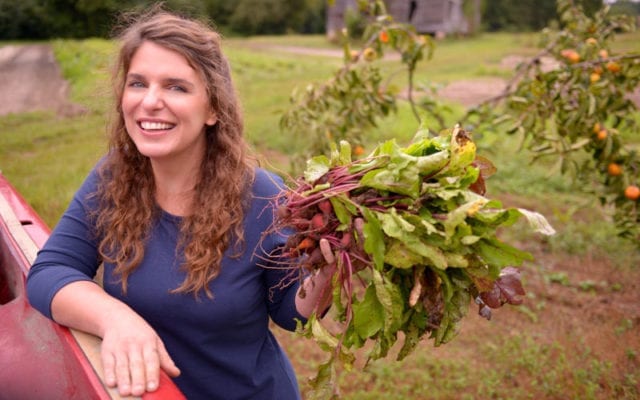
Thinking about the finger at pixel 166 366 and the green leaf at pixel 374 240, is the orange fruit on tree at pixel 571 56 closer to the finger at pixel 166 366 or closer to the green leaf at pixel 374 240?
the green leaf at pixel 374 240

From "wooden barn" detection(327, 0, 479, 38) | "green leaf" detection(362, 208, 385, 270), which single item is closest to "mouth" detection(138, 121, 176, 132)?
"green leaf" detection(362, 208, 385, 270)

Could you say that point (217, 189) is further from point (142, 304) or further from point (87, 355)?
point (87, 355)

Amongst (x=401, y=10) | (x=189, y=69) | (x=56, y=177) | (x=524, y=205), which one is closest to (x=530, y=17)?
(x=401, y=10)

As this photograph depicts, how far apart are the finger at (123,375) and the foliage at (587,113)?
7.58ft

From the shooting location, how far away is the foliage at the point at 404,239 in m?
1.05

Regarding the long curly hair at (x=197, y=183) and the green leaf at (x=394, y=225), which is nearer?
the green leaf at (x=394, y=225)

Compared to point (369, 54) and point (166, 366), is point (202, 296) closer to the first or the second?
point (166, 366)

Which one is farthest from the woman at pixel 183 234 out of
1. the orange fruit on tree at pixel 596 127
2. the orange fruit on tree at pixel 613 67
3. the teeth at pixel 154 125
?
the orange fruit on tree at pixel 613 67

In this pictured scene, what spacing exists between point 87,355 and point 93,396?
0.11m

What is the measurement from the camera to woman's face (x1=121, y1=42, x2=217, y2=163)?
1438 mm

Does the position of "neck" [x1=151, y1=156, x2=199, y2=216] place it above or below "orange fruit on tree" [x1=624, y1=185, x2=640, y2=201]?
above

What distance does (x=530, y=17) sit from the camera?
2452 centimetres

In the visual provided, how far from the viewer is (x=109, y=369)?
1188mm

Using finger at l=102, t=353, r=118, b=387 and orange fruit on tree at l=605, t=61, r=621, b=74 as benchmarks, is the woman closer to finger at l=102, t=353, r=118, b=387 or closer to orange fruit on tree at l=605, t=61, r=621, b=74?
finger at l=102, t=353, r=118, b=387
